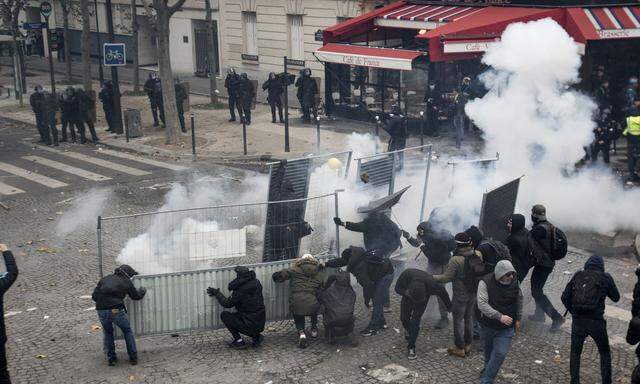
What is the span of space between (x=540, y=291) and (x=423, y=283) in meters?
1.66

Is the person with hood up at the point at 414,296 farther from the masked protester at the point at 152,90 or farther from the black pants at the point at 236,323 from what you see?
the masked protester at the point at 152,90

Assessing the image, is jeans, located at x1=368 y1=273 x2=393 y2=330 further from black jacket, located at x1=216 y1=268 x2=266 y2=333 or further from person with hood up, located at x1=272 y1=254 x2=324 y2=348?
black jacket, located at x1=216 y1=268 x2=266 y2=333

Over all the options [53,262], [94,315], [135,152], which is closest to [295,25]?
[135,152]

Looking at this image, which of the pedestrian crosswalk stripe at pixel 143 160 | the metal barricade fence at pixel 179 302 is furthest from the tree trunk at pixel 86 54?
the metal barricade fence at pixel 179 302

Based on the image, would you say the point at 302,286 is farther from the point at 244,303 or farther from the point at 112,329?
the point at 112,329

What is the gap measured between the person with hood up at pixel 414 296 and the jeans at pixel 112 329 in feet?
9.51

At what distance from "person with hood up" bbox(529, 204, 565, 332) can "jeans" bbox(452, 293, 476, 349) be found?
98cm

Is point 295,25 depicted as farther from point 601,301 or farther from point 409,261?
point 601,301

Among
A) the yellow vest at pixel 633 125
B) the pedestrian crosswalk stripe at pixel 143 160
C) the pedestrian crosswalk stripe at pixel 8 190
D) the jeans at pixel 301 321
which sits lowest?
the jeans at pixel 301 321

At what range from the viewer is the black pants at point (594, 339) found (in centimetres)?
773

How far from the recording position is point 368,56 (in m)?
21.6

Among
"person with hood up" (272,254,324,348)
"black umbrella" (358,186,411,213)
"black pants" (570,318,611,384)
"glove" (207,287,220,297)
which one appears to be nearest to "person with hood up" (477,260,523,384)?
"black pants" (570,318,611,384)

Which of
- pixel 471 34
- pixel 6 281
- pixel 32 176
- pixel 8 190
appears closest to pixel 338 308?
pixel 6 281

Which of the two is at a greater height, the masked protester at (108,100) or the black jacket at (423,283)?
the masked protester at (108,100)
